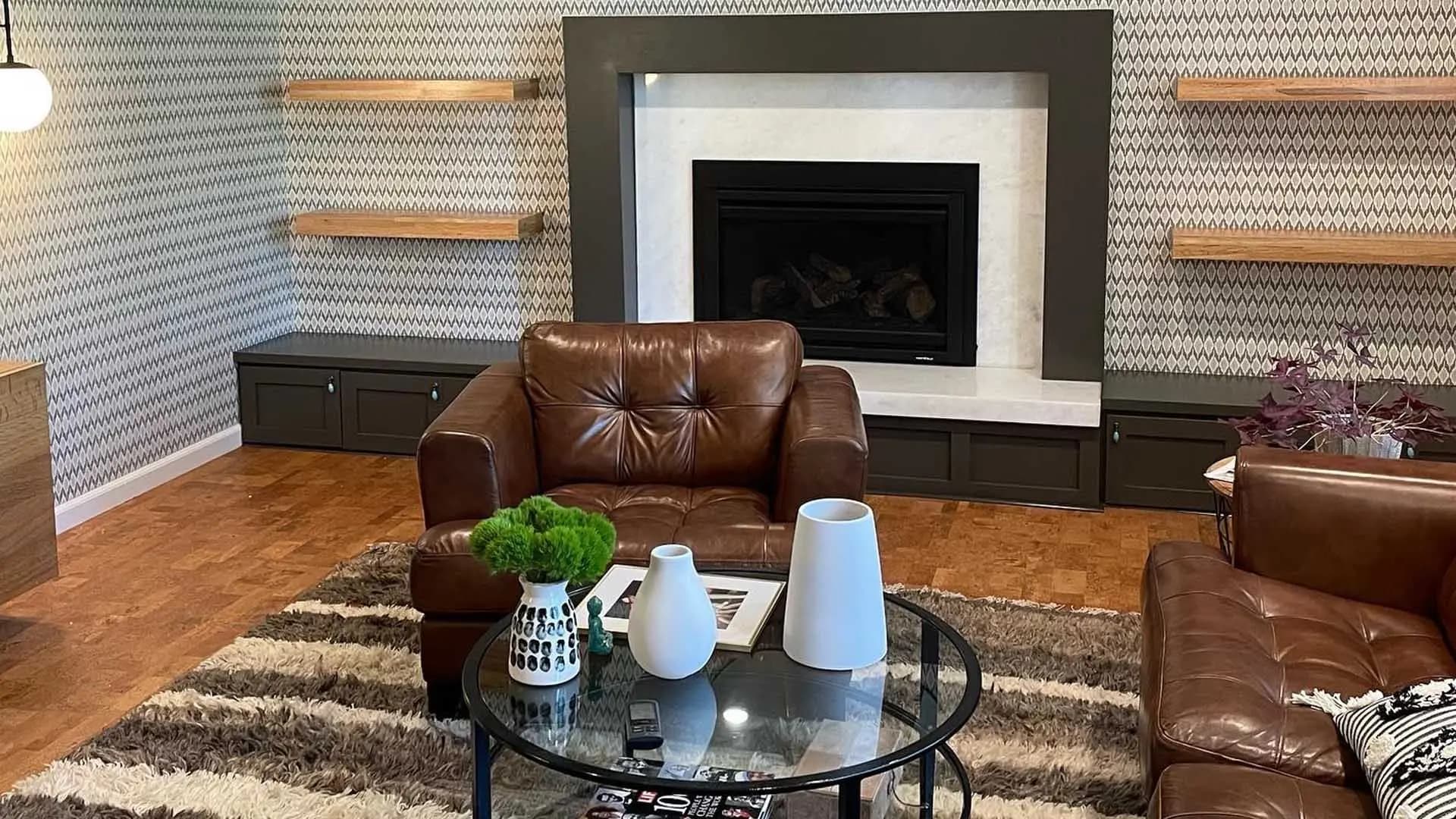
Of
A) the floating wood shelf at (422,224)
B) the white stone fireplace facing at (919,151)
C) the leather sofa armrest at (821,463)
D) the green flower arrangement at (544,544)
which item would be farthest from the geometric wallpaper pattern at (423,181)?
the green flower arrangement at (544,544)

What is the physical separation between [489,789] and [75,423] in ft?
9.66

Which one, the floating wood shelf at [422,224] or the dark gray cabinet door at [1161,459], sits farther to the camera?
the floating wood shelf at [422,224]

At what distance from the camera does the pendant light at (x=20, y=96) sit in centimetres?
423

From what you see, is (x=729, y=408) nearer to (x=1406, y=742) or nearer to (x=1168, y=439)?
(x=1168, y=439)

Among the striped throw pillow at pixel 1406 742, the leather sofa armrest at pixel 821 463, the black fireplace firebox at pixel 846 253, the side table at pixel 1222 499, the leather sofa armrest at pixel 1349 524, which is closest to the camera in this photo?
the striped throw pillow at pixel 1406 742

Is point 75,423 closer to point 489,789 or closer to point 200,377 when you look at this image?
point 200,377

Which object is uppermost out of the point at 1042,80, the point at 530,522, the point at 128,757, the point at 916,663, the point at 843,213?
the point at 1042,80

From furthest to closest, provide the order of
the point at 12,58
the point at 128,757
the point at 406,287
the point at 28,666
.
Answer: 1. the point at 406,287
2. the point at 12,58
3. the point at 28,666
4. the point at 128,757

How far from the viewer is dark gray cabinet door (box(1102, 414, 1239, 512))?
494 cm

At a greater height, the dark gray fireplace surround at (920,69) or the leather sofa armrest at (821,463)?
the dark gray fireplace surround at (920,69)

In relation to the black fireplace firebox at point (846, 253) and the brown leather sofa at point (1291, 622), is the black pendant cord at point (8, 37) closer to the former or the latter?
the black fireplace firebox at point (846, 253)

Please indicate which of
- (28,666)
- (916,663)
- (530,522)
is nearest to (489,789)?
(530,522)

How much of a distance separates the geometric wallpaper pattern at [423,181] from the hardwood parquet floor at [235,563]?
0.39m

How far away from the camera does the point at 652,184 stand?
19.0 feet
